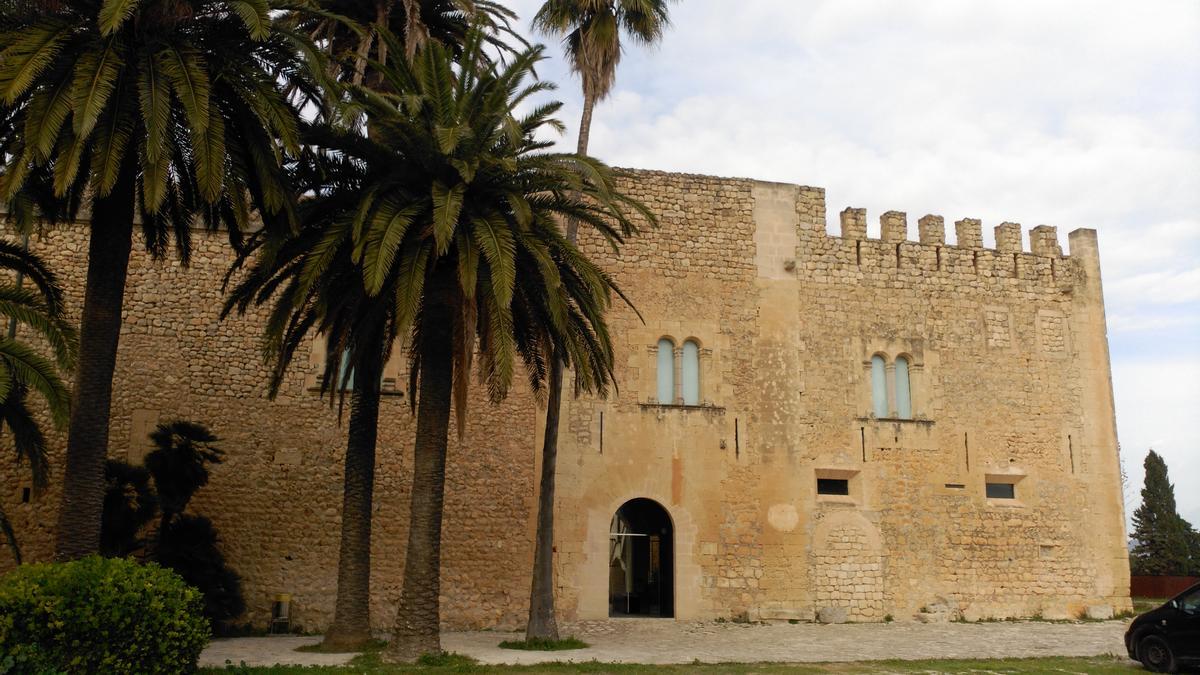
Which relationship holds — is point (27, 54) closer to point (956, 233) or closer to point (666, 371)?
point (666, 371)

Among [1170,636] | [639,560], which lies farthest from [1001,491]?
[1170,636]

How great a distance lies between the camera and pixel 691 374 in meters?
20.2

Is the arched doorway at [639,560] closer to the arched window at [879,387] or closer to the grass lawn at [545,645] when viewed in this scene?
the grass lawn at [545,645]

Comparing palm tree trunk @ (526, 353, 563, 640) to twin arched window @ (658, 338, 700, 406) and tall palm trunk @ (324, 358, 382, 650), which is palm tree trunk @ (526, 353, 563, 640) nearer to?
tall palm trunk @ (324, 358, 382, 650)

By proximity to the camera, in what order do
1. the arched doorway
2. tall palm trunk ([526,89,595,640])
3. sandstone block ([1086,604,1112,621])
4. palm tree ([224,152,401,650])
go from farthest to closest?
1. sandstone block ([1086,604,1112,621])
2. the arched doorway
3. tall palm trunk ([526,89,595,640])
4. palm tree ([224,152,401,650])

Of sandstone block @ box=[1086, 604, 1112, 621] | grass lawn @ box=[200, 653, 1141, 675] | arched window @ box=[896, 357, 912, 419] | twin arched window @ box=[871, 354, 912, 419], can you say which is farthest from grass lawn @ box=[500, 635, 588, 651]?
sandstone block @ box=[1086, 604, 1112, 621]

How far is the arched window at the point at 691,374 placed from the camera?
66.1ft

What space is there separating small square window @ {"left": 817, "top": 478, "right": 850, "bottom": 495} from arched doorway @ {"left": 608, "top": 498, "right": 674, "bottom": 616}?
11.0ft

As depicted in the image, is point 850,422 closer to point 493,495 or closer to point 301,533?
point 493,495

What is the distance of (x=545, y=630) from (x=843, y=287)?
10.4 meters

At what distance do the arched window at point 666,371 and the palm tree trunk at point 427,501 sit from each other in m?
7.25

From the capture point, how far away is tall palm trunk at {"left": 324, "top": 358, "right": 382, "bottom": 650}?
45.8 feet

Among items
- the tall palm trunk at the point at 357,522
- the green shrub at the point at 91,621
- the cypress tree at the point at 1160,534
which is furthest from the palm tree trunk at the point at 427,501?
the cypress tree at the point at 1160,534

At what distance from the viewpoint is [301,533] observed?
17734mm
